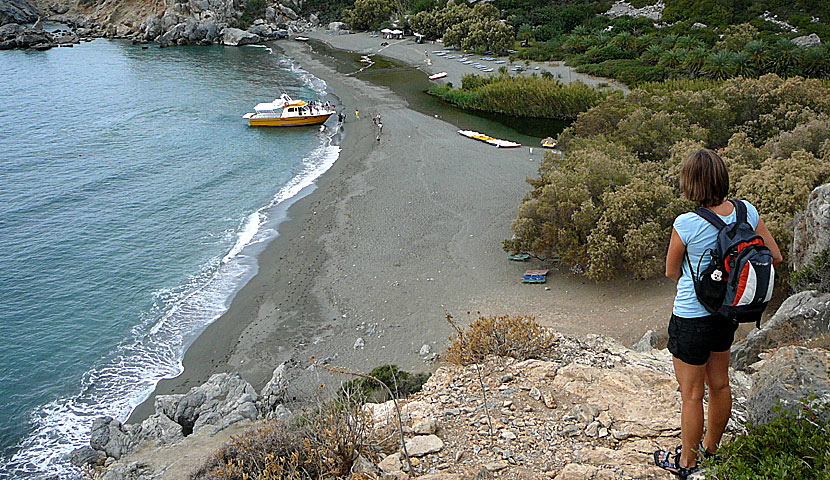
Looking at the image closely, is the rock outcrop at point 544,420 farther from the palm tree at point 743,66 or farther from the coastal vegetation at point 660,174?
the palm tree at point 743,66

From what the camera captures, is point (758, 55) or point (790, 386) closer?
point (790, 386)

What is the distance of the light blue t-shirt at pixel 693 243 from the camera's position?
4.41 metres

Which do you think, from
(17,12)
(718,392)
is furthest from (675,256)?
(17,12)

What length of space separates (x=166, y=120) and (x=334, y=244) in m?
26.2

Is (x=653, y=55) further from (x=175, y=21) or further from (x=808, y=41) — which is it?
(x=175, y=21)

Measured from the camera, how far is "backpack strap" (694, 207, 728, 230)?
14.4 ft

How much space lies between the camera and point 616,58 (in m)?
52.7

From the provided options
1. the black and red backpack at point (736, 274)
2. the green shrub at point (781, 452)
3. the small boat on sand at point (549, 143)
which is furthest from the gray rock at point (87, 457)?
the small boat on sand at point (549, 143)

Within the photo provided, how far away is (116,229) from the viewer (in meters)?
25.0

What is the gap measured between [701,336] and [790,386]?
3.68ft

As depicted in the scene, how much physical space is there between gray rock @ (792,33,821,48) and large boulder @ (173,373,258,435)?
157 ft

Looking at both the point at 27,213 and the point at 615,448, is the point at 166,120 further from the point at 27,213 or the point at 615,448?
the point at 615,448

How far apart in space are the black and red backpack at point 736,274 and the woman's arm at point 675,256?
0.15 m

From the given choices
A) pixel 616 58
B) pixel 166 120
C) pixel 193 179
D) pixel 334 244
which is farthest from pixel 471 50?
pixel 334 244
